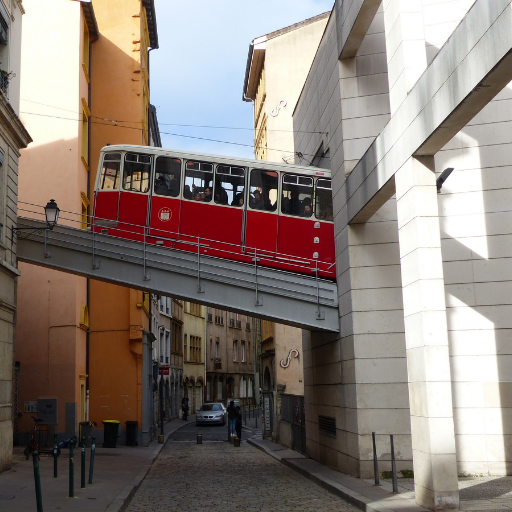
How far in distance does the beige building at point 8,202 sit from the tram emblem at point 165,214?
360cm

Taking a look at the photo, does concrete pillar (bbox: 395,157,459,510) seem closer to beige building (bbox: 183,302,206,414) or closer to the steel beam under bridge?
the steel beam under bridge

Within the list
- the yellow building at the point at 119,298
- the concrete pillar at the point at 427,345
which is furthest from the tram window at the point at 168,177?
the yellow building at the point at 119,298

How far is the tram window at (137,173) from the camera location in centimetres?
1895

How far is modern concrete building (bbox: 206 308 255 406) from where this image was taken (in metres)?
72.1

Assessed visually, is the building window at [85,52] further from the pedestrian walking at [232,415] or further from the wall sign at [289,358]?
the pedestrian walking at [232,415]

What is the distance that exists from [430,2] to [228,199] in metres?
6.72

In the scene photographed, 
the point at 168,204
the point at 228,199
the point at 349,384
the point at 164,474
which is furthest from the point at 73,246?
the point at 349,384

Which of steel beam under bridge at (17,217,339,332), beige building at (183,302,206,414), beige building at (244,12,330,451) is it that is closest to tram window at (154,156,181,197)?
steel beam under bridge at (17,217,339,332)

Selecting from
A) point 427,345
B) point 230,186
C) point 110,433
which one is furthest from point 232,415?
point 427,345

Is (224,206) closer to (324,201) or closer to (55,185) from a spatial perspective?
(324,201)

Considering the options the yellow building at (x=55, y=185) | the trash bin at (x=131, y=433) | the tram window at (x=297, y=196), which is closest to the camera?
the tram window at (x=297, y=196)

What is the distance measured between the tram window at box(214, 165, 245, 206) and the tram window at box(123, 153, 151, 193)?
6.36 feet

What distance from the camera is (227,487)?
14461mm

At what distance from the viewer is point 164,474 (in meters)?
17.4
